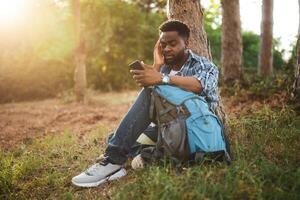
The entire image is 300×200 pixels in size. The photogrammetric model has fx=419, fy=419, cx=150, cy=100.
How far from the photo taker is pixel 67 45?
17.4 m

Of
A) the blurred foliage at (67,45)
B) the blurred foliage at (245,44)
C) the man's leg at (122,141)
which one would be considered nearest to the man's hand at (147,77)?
the man's leg at (122,141)

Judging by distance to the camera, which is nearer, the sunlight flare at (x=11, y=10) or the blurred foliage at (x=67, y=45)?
the sunlight flare at (x=11, y=10)

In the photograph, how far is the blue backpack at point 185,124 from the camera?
406 centimetres

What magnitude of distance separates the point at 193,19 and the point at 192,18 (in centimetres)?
2

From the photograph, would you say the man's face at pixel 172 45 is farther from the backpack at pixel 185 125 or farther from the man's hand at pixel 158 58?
the backpack at pixel 185 125

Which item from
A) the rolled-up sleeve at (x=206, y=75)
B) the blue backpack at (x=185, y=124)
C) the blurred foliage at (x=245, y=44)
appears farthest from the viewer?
the blurred foliage at (x=245, y=44)

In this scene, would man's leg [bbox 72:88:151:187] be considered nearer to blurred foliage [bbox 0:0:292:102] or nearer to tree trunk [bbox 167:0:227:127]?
tree trunk [bbox 167:0:227:127]

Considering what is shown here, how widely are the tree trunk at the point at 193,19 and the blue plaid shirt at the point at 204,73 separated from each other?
110cm

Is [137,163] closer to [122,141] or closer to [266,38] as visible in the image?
[122,141]

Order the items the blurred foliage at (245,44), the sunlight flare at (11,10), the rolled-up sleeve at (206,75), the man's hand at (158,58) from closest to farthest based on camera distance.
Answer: the rolled-up sleeve at (206,75) → the man's hand at (158,58) → the sunlight flare at (11,10) → the blurred foliage at (245,44)

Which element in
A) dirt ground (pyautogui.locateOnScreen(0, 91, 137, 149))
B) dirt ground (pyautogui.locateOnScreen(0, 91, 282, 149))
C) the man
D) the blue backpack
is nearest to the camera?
the blue backpack

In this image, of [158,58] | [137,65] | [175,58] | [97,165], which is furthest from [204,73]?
[97,165]

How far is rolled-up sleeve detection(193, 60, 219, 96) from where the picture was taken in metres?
4.46

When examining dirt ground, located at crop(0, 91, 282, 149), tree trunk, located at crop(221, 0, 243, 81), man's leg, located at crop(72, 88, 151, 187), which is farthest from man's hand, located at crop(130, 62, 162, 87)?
tree trunk, located at crop(221, 0, 243, 81)
